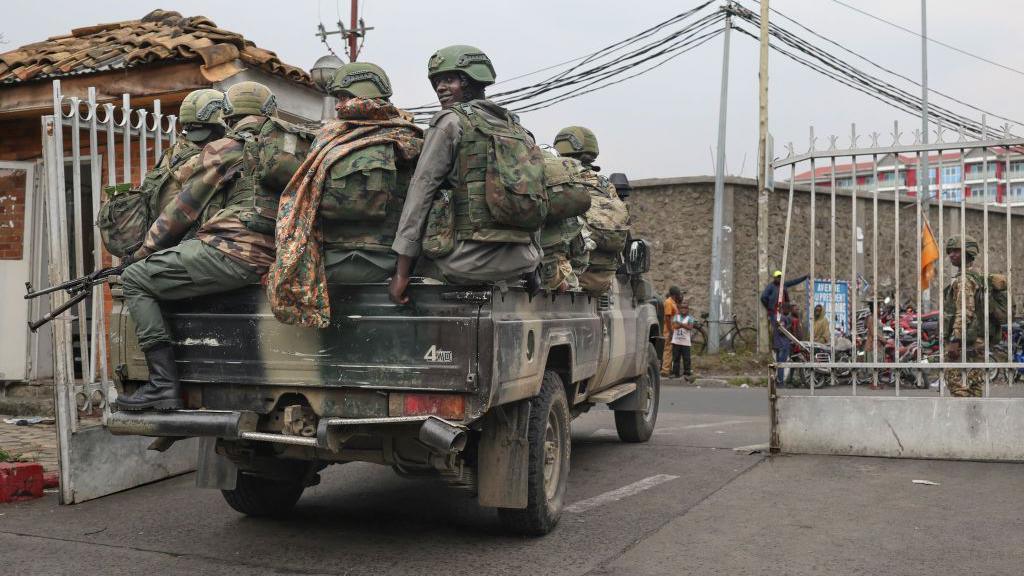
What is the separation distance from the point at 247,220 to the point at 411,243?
0.93 m

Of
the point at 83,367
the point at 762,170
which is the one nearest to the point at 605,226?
the point at 83,367

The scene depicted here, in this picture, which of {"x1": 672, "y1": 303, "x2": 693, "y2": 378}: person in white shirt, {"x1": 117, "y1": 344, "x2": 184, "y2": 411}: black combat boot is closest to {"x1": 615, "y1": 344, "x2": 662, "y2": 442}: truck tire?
{"x1": 117, "y1": 344, "x2": 184, "y2": 411}: black combat boot

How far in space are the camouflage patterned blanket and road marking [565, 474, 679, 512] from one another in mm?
2280

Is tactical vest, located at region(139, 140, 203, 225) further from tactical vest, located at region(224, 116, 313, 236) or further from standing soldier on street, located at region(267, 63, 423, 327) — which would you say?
standing soldier on street, located at region(267, 63, 423, 327)

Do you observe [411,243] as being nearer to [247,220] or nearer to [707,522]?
[247,220]

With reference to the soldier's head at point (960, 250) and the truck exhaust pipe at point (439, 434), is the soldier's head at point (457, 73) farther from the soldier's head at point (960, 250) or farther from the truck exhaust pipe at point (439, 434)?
the soldier's head at point (960, 250)

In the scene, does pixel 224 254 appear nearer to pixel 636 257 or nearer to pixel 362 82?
pixel 362 82

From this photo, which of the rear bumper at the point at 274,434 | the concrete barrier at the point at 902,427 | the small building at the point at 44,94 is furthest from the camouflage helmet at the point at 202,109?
the concrete barrier at the point at 902,427

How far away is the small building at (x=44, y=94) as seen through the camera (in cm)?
943

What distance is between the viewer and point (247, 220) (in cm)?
475

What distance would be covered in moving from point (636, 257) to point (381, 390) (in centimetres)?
388

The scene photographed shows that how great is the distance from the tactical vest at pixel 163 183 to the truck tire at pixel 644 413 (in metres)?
4.31

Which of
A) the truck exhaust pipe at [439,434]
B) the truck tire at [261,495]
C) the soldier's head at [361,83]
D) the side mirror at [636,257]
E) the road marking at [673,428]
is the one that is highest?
the soldier's head at [361,83]

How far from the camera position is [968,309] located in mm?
7574
